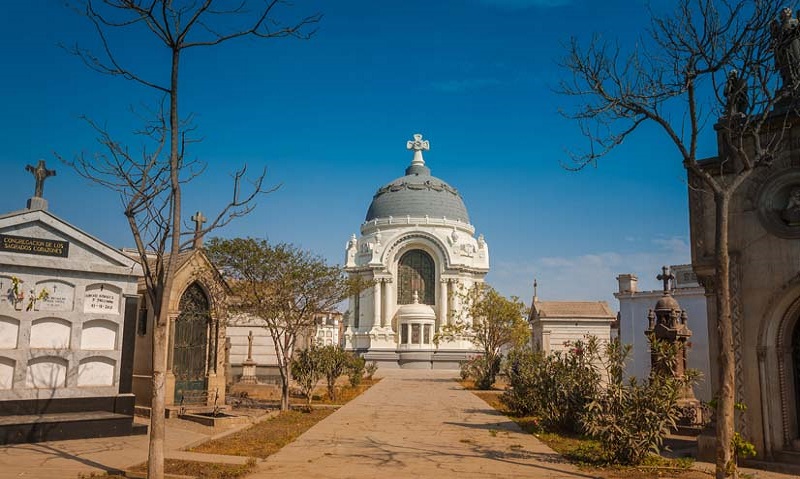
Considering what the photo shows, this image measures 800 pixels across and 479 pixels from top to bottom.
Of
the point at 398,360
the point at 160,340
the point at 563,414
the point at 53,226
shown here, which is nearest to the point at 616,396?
the point at 563,414

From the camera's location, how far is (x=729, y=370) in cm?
799

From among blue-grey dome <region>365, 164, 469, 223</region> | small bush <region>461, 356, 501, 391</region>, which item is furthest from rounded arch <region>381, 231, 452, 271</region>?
small bush <region>461, 356, 501, 391</region>

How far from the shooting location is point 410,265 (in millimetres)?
64812

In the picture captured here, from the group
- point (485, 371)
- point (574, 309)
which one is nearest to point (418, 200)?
point (574, 309)

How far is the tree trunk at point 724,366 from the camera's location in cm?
775

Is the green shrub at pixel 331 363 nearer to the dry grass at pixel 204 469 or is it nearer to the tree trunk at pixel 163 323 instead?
the dry grass at pixel 204 469

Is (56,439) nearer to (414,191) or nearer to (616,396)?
(616,396)

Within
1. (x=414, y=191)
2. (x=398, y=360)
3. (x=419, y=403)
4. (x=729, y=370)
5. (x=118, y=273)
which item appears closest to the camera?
(x=729, y=370)

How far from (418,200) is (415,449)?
56154 mm

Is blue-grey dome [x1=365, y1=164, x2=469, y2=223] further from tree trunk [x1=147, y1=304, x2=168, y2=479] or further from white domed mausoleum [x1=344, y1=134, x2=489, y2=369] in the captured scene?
tree trunk [x1=147, y1=304, x2=168, y2=479]

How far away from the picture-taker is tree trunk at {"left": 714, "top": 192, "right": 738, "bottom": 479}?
7.75 meters

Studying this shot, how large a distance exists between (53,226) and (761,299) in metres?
12.5

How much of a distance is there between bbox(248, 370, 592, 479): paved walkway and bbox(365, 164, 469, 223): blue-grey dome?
160ft

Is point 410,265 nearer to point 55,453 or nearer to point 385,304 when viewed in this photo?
point 385,304
